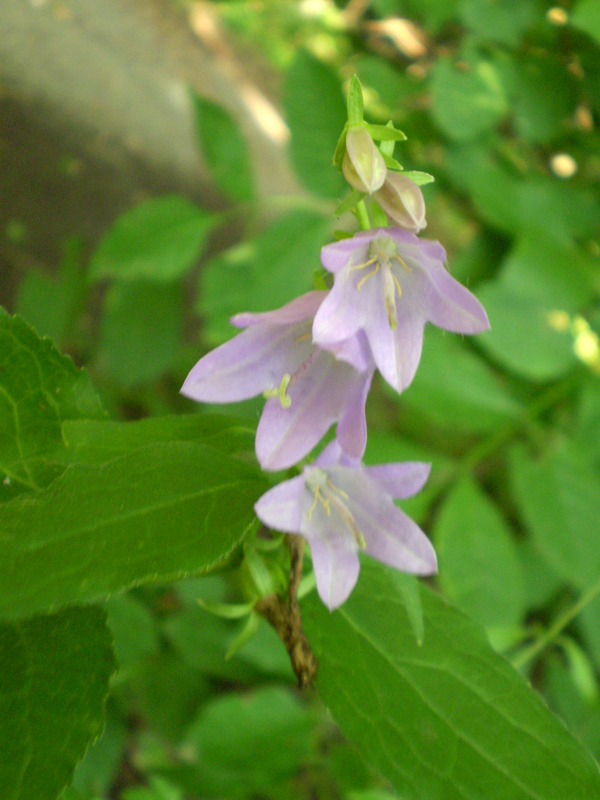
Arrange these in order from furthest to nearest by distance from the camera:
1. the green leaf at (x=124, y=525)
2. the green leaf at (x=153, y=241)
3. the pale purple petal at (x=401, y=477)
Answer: the green leaf at (x=153, y=241) → the pale purple petal at (x=401, y=477) → the green leaf at (x=124, y=525)

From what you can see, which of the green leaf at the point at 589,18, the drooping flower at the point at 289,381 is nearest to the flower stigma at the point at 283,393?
the drooping flower at the point at 289,381

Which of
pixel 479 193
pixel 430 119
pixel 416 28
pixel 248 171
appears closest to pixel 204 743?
pixel 248 171

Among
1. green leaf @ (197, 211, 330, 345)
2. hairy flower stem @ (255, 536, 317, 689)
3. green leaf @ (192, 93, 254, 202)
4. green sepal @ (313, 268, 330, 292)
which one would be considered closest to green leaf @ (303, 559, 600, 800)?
hairy flower stem @ (255, 536, 317, 689)

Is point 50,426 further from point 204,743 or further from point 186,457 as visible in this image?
point 204,743

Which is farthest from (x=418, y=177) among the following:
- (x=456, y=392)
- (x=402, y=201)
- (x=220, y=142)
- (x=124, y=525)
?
(x=220, y=142)

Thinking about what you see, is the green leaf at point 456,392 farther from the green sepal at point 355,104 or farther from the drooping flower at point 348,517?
the green sepal at point 355,104
